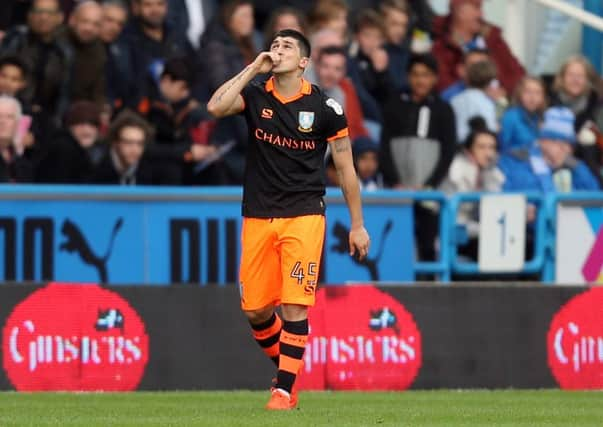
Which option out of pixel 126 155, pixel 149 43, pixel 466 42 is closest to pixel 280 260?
pixel 126 155

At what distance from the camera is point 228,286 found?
44.8ft

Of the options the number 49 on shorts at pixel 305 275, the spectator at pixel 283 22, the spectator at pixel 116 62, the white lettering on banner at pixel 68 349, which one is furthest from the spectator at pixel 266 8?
the number 49 on shorts at pixel 305 275

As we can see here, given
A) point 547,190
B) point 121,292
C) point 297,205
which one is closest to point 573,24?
point 547,190

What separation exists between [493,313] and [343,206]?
2.25 m

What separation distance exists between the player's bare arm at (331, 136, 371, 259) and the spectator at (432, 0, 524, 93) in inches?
314

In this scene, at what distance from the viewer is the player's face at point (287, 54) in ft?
34.7

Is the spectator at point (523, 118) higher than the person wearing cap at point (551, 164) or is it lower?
higher

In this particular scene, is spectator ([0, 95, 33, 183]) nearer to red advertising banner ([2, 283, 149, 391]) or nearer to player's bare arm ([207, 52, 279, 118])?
red advertising banner ([2, 283, 149, 391])

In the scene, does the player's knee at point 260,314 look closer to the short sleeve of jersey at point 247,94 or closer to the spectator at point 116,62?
the short sleeve of jersey at point 247,94

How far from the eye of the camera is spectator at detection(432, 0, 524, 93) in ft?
62.1

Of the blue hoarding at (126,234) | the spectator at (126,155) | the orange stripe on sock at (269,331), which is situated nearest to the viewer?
the orange stripe on sock at (269,331)

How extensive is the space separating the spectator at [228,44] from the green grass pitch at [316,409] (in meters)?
4.49

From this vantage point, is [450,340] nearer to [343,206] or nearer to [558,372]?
[558,372]

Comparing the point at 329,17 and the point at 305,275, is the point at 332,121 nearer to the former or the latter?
the point at 305,275
